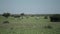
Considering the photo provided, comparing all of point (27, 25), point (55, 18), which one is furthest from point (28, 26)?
point (55, 18)

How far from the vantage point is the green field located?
556 cm

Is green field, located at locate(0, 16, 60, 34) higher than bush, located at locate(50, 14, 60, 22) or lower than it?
lower

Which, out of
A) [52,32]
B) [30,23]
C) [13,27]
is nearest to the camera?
[52,32]

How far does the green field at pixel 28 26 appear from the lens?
5557 mm

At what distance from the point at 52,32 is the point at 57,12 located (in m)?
1.16

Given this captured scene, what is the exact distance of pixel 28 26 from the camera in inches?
235

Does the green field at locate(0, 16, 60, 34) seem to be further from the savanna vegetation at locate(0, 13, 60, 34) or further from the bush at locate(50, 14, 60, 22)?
the bush at locate(50, 14, 60, 22)

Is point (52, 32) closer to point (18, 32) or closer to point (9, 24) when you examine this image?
point (18, 32)

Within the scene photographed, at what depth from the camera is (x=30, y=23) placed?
623 centimetres

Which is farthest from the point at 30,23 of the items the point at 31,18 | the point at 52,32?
the point at 52,32

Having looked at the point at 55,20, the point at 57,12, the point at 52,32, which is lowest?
the point at 52,32

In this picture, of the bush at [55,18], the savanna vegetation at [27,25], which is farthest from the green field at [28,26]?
the bush at [55,18]

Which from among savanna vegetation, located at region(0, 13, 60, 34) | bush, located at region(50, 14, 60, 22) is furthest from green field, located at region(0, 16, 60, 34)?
bush, located at region(50, 14, 60, 22)

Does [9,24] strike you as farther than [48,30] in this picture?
Yes
